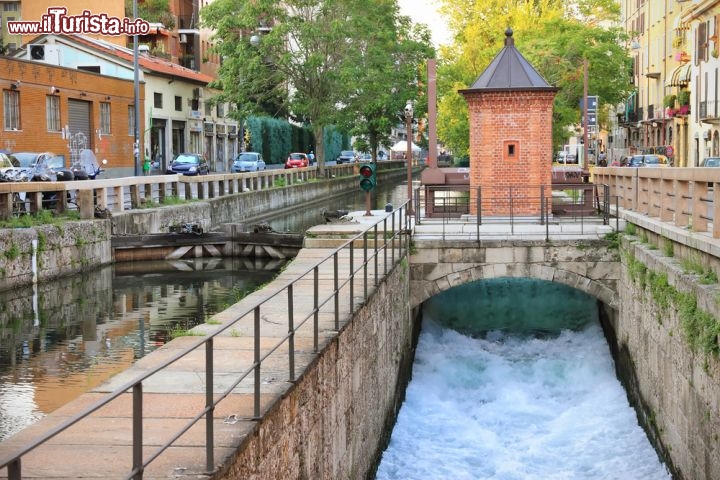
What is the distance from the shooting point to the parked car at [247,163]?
201 ft

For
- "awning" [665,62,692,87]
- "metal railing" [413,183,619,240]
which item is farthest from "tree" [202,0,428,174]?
"metal railing" [413,183,619,240]

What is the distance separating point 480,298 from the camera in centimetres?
2634

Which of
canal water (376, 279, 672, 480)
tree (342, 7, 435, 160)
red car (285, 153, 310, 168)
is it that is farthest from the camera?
red car (285, 153, 310, 168)

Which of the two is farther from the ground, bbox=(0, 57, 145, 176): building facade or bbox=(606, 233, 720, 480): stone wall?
bbox=(0, 57, 145, 176): building facade

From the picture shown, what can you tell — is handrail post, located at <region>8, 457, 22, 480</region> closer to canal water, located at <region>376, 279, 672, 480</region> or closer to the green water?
canal water, located at <region>376, 279, 672, 480</region>

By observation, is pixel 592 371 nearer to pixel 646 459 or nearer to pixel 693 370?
pixel 646 459

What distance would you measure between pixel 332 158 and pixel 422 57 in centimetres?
3558

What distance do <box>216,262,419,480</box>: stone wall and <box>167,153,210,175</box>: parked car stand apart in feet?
114

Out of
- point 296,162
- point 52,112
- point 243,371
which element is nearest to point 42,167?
point 52,112

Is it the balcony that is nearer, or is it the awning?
the balcony

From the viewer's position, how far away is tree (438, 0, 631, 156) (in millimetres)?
46375

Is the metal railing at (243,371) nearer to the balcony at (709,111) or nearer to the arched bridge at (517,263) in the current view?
the arched bridge at (517,263)

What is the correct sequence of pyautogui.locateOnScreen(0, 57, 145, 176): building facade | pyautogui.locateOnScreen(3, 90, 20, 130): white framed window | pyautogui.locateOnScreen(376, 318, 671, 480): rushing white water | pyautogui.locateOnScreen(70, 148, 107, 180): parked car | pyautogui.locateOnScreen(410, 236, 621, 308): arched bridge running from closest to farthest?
pyautogui.locateOnScreen(376, 318, 671, 480): rushing white water, pyautogui.locateOnScreen(410, 236, 621, 308): arched bridge, pyautogui.locateOnScreen(70, 148, 107, 180): parked car, pyautogui.locateOnScreen(3, 90, 20, 130): white framed window, pyautogui.locateOnScreen(0, 57, 145, 176): building facade

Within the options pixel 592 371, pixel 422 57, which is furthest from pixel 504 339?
pixel 422 57
